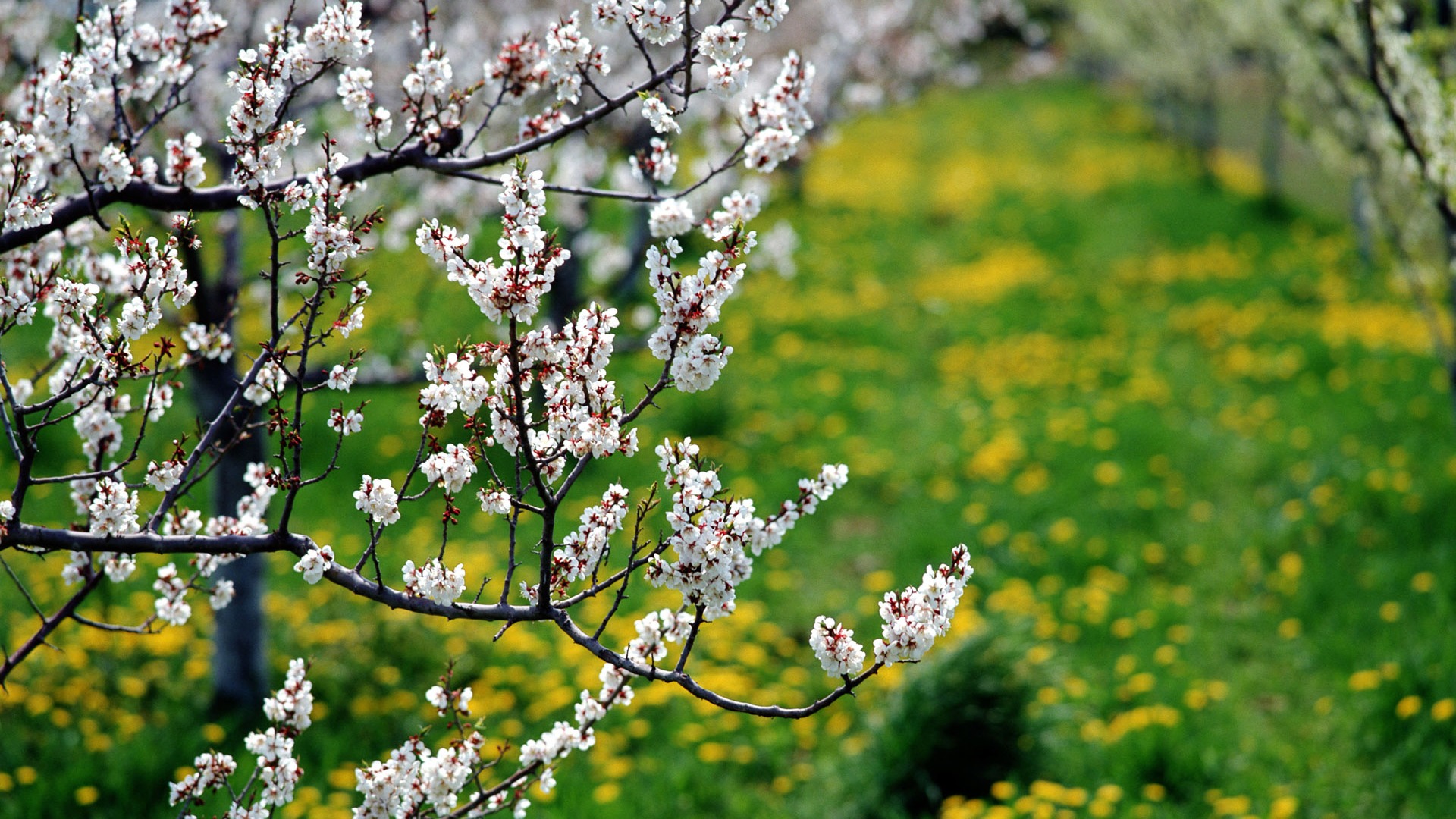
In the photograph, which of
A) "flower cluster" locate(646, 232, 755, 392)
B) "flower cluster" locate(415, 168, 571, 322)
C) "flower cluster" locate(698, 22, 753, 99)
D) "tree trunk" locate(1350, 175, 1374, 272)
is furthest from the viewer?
"tree trunk" locate(1350, 175, 1374, 272)

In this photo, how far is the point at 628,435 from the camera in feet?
7.18

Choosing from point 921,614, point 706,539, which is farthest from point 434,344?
point 921,614

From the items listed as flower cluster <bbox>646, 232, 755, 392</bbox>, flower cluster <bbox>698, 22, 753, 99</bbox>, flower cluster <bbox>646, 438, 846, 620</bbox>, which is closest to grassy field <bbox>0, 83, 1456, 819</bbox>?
flower cluster <bbox>646, 438, 846, 620</bbox>

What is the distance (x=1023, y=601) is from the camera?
238 inches

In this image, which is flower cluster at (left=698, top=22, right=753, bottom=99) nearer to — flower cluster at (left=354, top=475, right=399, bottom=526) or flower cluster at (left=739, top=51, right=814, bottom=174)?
flower cluster at (left=739, top=51, right=814, bottom=174)

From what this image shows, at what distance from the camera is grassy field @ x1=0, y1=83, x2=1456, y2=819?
4.50m

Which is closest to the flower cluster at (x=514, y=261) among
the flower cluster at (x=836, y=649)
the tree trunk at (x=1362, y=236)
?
the flower cluster at (x=836, y=649)

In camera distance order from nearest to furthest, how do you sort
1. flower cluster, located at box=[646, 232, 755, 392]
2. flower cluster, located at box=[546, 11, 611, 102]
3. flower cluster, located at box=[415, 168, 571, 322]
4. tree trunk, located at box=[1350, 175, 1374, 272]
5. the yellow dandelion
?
flower cluster, located at box=[415, 168, 571, 322]
flower cluster, located at box=[646, 232, 755, 392]
flower cluster, located at box=[546, 11, 611, 102]
the yellow dandelion
tree trunk, located at box=[1350, 175, 1374, 272]

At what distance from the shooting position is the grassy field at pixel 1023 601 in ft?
14.8

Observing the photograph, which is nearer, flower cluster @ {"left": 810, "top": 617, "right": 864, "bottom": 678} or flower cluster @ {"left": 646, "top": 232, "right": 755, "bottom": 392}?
flower cluster @ {"left": 646, "top": 232, "right": 755, "bottom": 392}

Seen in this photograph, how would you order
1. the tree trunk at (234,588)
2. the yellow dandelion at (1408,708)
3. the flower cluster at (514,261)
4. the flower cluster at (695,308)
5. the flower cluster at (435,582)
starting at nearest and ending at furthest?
the flower cluster at (514,261) → the flower cluster at (695,308) → the flower cluster at (435,582) → the yellow dandelion at (1408,708) → the tree trunk at (234,588)

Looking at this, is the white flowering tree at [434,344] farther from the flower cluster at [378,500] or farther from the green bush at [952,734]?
the green bush at [952,734]

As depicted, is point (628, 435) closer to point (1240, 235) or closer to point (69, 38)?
point (69, 38)

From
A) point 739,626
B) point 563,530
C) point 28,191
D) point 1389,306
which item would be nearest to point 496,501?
point 28,191
